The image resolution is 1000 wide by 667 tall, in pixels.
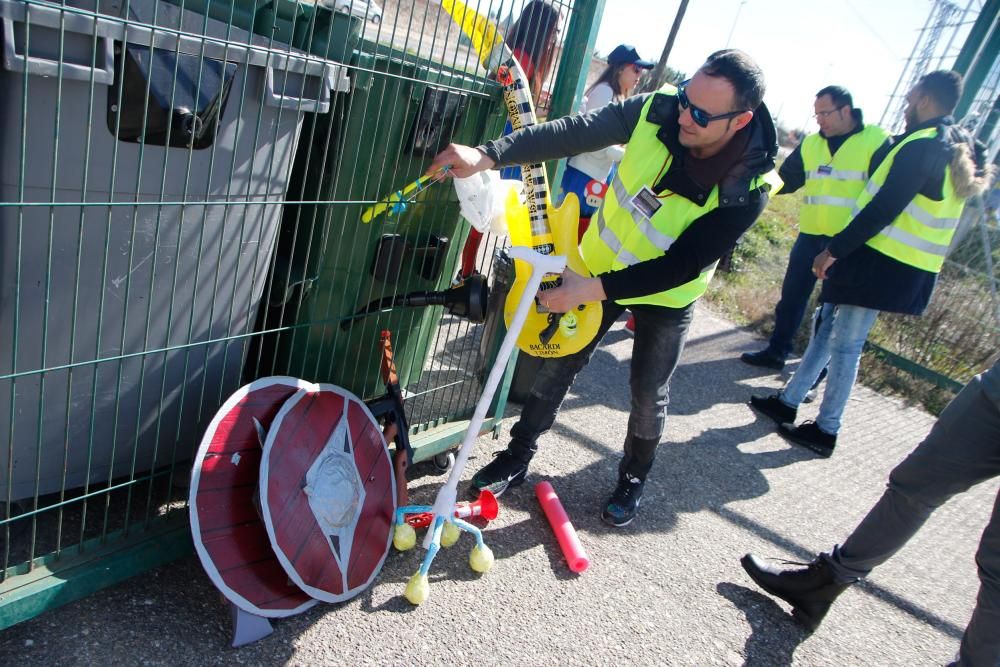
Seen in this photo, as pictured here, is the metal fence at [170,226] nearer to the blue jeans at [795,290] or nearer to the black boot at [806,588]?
the black boot at [806,588]

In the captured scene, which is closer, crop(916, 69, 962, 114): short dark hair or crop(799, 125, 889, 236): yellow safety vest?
crop(916, 69, 962, 114): short dark hair

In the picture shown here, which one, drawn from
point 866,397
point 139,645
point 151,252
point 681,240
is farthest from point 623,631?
point 866,397

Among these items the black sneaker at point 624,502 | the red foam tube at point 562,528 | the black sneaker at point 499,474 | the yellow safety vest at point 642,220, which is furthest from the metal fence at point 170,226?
the black sneaker at point 624,502

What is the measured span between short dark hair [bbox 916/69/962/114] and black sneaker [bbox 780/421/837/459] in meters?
1.87

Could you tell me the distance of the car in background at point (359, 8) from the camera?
2072 millimetres

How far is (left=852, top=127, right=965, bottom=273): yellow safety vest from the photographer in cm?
386

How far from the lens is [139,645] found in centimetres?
192

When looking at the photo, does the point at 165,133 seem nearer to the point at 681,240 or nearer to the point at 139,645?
the point at 139,645

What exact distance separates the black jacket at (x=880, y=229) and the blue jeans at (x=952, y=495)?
1708mm

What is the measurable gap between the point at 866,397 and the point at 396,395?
433 cm

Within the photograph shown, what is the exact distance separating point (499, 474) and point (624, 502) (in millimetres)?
548


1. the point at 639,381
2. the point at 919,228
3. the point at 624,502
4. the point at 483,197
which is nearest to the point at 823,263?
the point at 919,228

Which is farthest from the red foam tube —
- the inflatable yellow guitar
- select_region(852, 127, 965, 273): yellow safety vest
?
select_region(852, 127, 965, 273): yellow safety vest

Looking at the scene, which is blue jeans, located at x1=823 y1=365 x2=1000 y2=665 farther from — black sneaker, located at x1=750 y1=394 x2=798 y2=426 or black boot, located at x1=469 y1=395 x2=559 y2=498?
black sneaker, located at x1=750 y1=394 x2=798 y2=426
